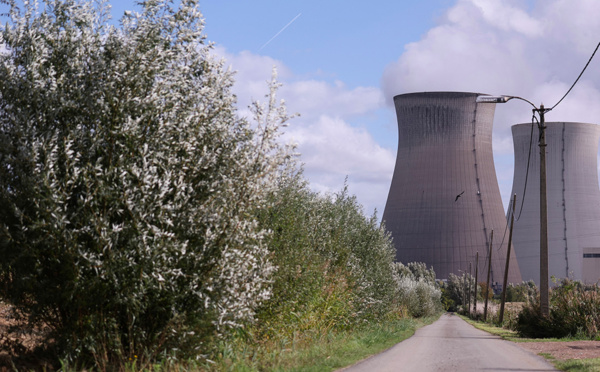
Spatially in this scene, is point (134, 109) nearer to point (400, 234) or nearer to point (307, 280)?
point (307, 280)

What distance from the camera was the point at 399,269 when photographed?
72.9 meters

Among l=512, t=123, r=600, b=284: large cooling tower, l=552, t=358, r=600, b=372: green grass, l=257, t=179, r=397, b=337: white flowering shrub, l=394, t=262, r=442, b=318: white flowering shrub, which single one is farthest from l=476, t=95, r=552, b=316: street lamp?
l=512, t=123, r=600, b=284: large cooling tower

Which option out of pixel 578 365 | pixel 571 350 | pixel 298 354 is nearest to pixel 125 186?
pixel 298 354

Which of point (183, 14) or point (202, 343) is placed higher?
point (183, 14)

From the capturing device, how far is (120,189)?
324 inches

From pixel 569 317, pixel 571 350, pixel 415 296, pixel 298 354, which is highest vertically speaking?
pixel 415 296

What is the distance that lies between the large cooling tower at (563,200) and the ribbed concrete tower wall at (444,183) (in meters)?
7.01

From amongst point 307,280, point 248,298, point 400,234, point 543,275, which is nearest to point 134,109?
point 248,298

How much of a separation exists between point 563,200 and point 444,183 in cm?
1847

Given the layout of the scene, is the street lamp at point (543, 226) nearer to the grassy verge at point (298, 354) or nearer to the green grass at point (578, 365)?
the grassy verge at point (298, 354)

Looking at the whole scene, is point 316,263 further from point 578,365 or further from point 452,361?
point 578,365

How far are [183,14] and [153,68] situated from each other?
108 cm

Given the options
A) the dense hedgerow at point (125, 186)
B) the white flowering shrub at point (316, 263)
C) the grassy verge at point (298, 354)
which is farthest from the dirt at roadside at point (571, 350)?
the dense hedgerow at point (125, 186)

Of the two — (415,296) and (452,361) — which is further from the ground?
(415,296)
